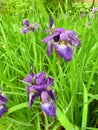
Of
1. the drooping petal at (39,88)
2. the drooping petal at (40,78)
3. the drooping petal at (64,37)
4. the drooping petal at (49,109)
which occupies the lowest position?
the drooping petal at (49,109)

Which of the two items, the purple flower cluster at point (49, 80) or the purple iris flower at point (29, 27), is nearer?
the purple flower cluster at point (49, 80)

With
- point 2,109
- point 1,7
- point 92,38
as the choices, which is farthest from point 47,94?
point 1,7

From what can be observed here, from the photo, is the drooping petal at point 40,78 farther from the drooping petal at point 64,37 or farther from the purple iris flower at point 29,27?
the purple iris flower at point 29,27

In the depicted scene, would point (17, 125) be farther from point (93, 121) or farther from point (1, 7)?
point (1, 7)

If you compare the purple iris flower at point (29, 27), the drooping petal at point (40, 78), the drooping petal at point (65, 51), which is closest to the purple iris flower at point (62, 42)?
the drooping petal at point (65, 51)

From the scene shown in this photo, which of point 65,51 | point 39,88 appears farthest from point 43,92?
point 65,51

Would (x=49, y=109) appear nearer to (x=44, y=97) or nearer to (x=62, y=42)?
(x=44, y=97)

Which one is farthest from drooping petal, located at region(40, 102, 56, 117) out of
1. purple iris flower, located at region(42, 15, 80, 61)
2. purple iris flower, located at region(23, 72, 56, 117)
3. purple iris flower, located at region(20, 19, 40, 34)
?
purple iris flower, located at region(20, 19, 40, 34)

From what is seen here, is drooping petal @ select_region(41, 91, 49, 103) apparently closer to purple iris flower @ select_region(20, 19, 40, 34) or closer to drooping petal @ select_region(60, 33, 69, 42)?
drooping petal @ select_region(60, 33, 69, 42)

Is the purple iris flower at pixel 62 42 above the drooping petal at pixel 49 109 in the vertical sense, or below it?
above
